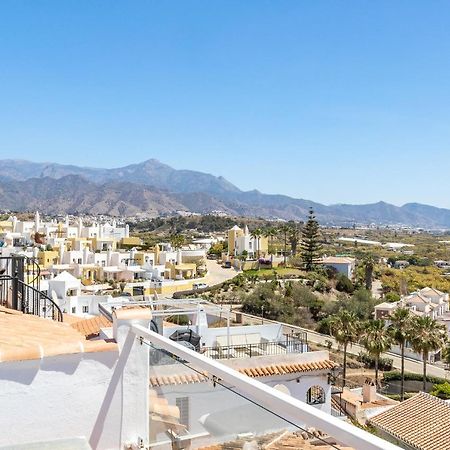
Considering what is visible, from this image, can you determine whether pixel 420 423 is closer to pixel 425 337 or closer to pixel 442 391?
pixel 442 391

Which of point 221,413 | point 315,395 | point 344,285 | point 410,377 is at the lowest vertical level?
point 410,377

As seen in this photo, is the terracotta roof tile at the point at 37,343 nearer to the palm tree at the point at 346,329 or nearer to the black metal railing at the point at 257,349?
the black metal railing at the point at 257,349

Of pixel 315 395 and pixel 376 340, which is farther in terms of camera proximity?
pixel 376 340

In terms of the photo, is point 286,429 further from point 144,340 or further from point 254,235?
point 254,235

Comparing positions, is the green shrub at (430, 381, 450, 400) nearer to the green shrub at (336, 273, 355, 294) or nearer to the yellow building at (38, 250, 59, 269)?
the green shrub at (336, 273, 355, 294)

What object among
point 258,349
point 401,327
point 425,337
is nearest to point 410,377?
point 401,327

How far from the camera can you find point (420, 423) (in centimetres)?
1266

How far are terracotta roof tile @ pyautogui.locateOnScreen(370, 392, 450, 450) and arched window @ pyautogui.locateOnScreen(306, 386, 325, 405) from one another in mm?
5681

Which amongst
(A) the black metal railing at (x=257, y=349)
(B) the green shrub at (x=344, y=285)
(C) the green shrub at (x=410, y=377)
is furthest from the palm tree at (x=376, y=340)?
(B) the green shrub at (x=344, y=285)

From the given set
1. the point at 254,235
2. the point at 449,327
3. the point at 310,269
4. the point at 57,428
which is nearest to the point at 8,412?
the point at 57,428

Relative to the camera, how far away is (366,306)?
4006 cm

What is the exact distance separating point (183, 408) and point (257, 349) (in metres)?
8.33

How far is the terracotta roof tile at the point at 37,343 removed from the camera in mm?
2969

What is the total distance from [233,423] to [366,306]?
39.7m
